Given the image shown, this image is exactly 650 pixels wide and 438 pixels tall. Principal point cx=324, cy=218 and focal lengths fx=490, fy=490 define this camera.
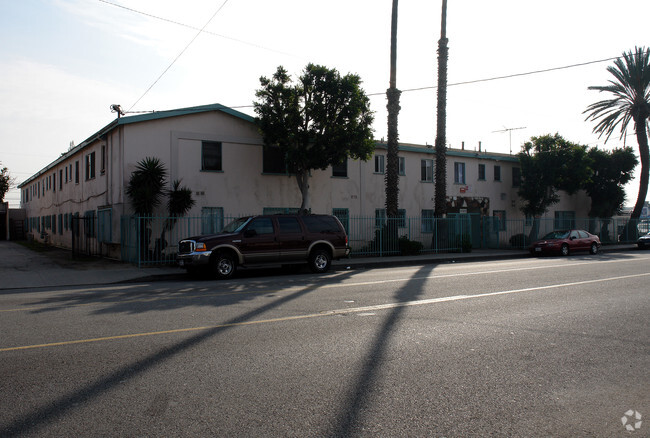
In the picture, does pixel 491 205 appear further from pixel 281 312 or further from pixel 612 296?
pixel 281 312

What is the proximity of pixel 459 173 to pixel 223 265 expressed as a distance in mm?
20816

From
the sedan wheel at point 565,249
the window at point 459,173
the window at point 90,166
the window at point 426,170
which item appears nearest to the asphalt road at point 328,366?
the sedan wheel at point 565,249

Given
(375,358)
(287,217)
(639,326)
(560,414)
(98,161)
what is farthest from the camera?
(98,161)

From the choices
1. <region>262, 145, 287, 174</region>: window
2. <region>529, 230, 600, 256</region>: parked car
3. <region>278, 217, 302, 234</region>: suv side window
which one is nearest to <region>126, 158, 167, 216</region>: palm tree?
<region>262, 145, 287, 174</region>: window

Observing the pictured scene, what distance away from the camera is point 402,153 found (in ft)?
93.7

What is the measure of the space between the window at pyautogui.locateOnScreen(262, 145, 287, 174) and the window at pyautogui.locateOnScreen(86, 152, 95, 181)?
28.2 feet

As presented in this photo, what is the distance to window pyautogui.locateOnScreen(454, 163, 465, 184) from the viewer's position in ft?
101

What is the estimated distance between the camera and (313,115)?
20.4 meters

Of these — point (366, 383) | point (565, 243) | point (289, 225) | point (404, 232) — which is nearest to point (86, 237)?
point (289, 225)

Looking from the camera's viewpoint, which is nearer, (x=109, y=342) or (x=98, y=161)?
(x=109, y=342)

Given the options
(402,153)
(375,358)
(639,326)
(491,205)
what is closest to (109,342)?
(375,358)

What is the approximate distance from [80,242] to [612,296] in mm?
24647

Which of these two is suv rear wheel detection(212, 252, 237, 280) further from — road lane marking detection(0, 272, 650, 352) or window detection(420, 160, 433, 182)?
window detection(420, 160, 433, 182)

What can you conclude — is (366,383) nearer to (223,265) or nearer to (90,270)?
(223,265)
